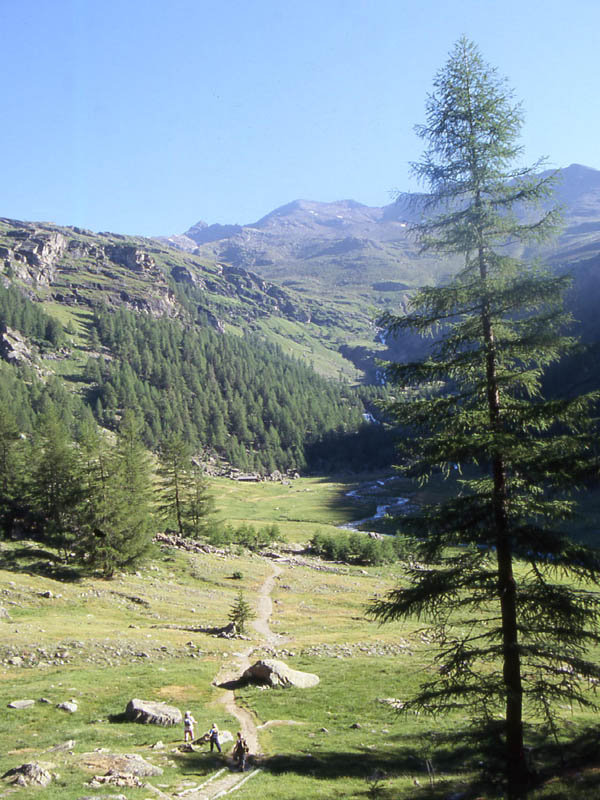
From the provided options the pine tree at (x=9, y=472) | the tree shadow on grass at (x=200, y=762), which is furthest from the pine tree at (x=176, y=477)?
the tree shadow on grass at (x=200, y=762)

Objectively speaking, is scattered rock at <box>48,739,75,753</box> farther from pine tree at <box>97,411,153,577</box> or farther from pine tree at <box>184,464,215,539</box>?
pine tree at <box>184,464,215,539</box>

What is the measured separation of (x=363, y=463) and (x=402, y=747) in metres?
176

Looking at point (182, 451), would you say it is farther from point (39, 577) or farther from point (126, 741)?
point (126, 741)

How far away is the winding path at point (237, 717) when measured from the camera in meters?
15.0

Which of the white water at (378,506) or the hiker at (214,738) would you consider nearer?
the hiker at (214,738)

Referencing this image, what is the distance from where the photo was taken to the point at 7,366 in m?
178

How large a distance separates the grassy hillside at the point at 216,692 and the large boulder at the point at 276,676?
65 cm

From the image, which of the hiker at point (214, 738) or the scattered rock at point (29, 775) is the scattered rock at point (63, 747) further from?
the hiker at point (214, 738)

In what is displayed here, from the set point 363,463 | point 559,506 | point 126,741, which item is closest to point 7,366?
point 363,463

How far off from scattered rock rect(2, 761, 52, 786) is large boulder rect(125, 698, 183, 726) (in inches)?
265

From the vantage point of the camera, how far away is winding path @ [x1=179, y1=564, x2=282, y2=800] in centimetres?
1497

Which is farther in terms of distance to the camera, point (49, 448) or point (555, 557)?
point (49, 448)

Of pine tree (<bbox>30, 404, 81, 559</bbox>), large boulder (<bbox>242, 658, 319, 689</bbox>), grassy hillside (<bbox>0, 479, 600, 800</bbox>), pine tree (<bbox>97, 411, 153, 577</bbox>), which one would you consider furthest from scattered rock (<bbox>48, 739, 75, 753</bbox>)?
pine tree (<bbox>30, 404, 81, 559</bbox>)

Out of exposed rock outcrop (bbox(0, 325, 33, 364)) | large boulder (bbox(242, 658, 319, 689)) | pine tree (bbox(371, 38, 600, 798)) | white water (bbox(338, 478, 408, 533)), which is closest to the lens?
pine tree (bbox(371, 38, 600, 798))
